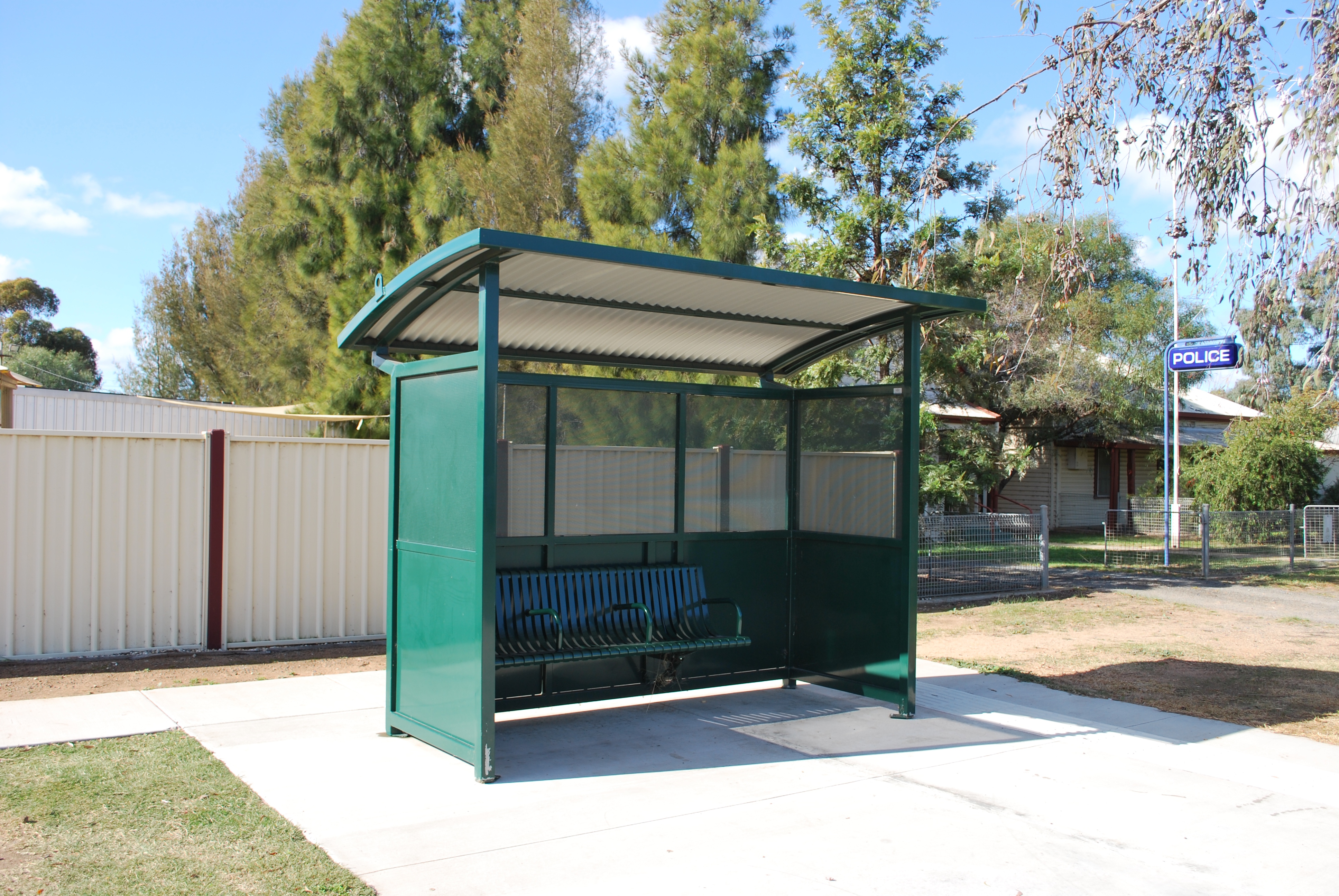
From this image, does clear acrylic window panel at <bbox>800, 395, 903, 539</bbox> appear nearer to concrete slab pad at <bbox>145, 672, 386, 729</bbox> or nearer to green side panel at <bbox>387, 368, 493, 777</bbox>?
green side panel at <bbox>387, 368, 493, 777</bbox>

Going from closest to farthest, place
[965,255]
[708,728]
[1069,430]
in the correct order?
[708,728] → [965,255] → [1069,430]

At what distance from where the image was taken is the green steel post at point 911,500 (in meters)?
6.91

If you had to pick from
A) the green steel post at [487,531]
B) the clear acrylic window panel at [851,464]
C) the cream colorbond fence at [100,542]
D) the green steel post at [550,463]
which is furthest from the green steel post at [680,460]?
the cream colorbond fence at [100,542]

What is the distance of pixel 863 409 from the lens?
745 centimetres

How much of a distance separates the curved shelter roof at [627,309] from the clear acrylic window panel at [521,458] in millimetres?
556

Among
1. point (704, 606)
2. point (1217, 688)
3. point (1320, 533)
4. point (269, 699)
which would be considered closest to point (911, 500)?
point (704, 606)

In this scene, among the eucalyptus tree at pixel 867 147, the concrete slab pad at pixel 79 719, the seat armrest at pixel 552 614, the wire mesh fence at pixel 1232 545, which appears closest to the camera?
the concrete slab pad at pixel 79 719

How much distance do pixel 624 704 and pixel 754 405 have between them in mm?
2528

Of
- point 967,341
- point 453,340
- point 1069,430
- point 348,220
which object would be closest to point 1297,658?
point 967,341

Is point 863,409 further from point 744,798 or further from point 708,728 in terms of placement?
point 744,798

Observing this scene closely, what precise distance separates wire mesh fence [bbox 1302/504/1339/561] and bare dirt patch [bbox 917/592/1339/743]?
7.51 m

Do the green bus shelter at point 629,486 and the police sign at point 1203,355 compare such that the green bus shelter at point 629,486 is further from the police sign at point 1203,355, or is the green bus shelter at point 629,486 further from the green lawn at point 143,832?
the police sign at point 1203,355

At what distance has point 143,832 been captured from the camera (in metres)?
4.43

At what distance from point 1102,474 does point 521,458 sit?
2695 cm
